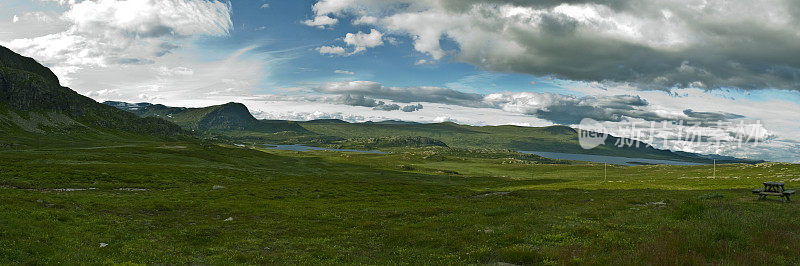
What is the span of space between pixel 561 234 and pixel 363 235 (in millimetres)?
12098

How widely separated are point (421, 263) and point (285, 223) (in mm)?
18728

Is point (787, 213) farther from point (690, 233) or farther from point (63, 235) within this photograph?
point (63, 235)

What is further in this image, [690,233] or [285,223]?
[285,223]

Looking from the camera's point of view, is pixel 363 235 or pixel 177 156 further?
pixel 177 156

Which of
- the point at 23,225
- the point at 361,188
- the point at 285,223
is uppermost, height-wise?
the point at 23,225

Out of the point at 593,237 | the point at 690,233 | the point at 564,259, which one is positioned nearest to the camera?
the point at 564,259

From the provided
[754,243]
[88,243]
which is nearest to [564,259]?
[754,243]

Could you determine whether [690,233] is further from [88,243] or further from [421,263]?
[88,243]

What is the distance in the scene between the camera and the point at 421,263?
15.5 metres

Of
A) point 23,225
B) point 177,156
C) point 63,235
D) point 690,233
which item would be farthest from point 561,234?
point 177,156

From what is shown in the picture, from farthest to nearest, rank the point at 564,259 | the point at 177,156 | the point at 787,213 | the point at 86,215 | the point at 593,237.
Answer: the point at 177,156 → the point at 86,215 → the point at 787,213 → the point at 593,237 → the point at 564,259

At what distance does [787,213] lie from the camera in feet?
74.4

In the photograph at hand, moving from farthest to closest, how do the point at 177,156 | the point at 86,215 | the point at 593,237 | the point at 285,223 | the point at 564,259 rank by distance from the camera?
the point at 177,156 < the point at 285,223 < the point at 86,215 < the point at 593,237 < the point at 564,259

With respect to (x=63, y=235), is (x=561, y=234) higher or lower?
higher
